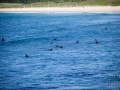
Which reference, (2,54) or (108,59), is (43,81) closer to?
(108,59)

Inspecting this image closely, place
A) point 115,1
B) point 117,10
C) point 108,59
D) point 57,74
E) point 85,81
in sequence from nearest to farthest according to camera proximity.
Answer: point 85,81, point 57,74, point 108,59, point 117,10, point 115,1

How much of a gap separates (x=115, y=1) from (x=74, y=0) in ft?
86.2

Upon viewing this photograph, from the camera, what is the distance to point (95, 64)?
32.3m

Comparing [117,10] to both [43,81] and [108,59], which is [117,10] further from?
[43,81]

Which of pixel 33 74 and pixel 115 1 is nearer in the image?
pixel 33 74

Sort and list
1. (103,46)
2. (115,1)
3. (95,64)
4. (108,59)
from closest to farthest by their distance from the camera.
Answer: (95,64), (108,59), (103,46), (115,1)

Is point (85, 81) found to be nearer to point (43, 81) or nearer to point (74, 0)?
point (43, 81)

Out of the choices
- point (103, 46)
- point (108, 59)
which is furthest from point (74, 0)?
point (108, 59)

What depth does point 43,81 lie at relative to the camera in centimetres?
2661

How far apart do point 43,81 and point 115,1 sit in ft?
388

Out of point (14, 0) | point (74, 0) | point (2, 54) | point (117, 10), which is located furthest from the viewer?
point (14, 0)

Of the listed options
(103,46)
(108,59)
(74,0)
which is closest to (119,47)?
(103,46)

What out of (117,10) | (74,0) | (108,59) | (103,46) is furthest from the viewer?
(74,0)

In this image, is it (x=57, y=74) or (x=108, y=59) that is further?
(x=108, y=59)
